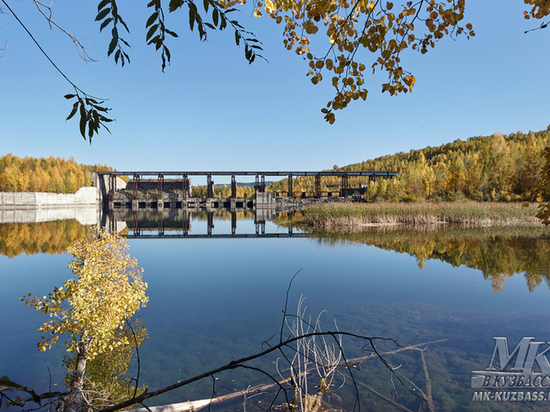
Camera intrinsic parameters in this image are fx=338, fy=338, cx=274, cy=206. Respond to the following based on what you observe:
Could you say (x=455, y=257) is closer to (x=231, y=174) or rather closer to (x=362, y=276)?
(x=362, y=276)

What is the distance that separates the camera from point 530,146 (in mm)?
39969

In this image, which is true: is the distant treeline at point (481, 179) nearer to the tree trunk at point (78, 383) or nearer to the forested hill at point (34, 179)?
the tree trunk at point (78, 383)

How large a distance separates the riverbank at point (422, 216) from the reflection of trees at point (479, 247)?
2.36 meters

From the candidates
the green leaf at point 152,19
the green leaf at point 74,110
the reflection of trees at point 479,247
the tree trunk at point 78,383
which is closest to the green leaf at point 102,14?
the green leaf at point 152,19

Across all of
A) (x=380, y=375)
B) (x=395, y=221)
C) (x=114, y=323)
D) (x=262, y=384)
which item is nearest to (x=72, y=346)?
(x=114, y=323)

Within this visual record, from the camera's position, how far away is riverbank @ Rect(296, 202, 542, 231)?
77.4 ft

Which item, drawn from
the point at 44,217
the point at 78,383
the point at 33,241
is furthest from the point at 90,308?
the point at 44,217

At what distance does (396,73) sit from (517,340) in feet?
16.7

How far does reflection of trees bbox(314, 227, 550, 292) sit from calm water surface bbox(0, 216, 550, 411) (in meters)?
0.37

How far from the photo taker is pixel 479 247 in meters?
14.9

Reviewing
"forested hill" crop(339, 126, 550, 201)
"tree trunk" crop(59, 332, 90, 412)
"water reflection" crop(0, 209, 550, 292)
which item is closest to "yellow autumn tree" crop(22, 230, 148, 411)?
"tree trunk" crop(59, 332, 90, 412)

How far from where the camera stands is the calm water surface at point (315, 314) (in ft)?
14.6

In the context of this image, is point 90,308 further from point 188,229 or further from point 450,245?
point 188,229

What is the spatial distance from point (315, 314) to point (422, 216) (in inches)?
814
